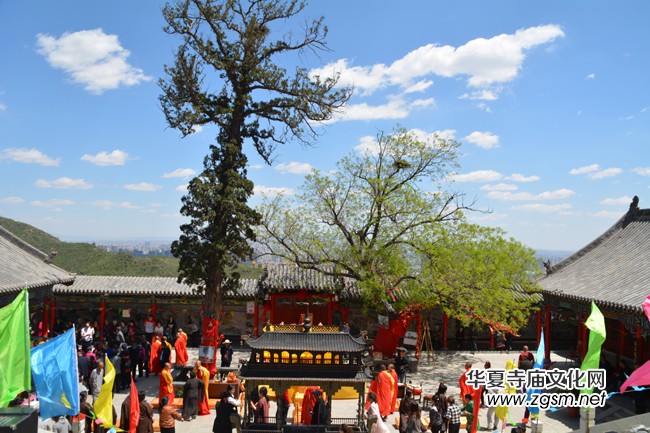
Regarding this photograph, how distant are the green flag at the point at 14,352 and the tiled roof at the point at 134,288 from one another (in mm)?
14350

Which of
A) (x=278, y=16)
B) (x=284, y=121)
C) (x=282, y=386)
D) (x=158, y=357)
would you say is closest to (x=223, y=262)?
(x=158, y=357)

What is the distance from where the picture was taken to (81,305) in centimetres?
2417

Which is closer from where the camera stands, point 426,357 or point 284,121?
point 284,121

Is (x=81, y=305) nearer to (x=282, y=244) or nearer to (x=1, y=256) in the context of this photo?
(x=1, y=256)

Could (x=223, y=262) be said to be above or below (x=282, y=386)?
above

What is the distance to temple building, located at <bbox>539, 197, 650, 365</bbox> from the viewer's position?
1538 centimetres

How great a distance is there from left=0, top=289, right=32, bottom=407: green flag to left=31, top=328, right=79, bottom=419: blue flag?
44 centimetres

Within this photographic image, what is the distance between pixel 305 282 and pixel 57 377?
15.4 meters

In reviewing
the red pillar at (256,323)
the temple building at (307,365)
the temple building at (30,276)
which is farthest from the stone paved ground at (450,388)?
the temple building at (30,276)

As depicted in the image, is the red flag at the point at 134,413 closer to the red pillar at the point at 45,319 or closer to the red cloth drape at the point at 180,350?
the red cloth drape at the point at 180,350

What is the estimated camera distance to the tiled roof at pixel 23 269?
1728cm

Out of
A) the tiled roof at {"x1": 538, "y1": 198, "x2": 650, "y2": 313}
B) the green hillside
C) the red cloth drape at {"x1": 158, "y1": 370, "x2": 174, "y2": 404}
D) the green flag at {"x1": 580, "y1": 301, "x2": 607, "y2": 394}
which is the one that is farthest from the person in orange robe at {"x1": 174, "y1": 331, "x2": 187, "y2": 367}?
the green hillside

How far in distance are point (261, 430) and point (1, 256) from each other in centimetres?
1217

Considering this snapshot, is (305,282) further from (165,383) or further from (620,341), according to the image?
(620,341)
